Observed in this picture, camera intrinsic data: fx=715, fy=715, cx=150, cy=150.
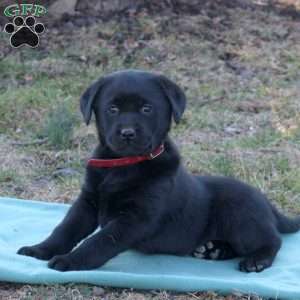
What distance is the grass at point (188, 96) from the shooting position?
15.9 feet

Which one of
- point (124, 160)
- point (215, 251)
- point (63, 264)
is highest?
point (124, 160)

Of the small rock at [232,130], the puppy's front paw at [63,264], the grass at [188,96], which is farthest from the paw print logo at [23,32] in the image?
the puppy's front paw at [63,264]

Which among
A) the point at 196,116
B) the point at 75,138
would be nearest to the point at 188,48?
the point at 196,116

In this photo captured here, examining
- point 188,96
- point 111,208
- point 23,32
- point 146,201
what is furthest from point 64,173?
point 23,32

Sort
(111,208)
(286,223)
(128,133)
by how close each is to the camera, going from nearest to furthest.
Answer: (128,133), (111,208), (286,223)

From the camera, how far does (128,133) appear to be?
3.08 m

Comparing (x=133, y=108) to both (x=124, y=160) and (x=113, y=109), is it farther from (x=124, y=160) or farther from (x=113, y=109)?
(x=124, y=160)

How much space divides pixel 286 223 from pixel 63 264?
1326mm

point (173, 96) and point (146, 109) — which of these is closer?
point (146, 109)

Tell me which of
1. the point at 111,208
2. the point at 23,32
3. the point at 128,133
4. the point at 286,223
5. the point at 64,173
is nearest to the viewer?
the point at 128,133

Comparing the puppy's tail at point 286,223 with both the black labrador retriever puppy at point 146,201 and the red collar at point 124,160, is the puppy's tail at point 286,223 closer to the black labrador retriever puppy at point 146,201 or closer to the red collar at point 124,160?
the black labrador retriever puppy at point 146,201

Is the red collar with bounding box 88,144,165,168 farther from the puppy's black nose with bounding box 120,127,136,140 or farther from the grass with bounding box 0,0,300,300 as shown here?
the grass with bounding box 0,0,300,300

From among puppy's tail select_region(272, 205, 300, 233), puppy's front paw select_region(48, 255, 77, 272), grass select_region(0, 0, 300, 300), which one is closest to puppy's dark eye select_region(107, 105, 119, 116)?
puppy's front paw select_region(48, 255, 77, 272)

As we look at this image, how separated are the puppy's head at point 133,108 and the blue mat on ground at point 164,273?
1.77 feet
